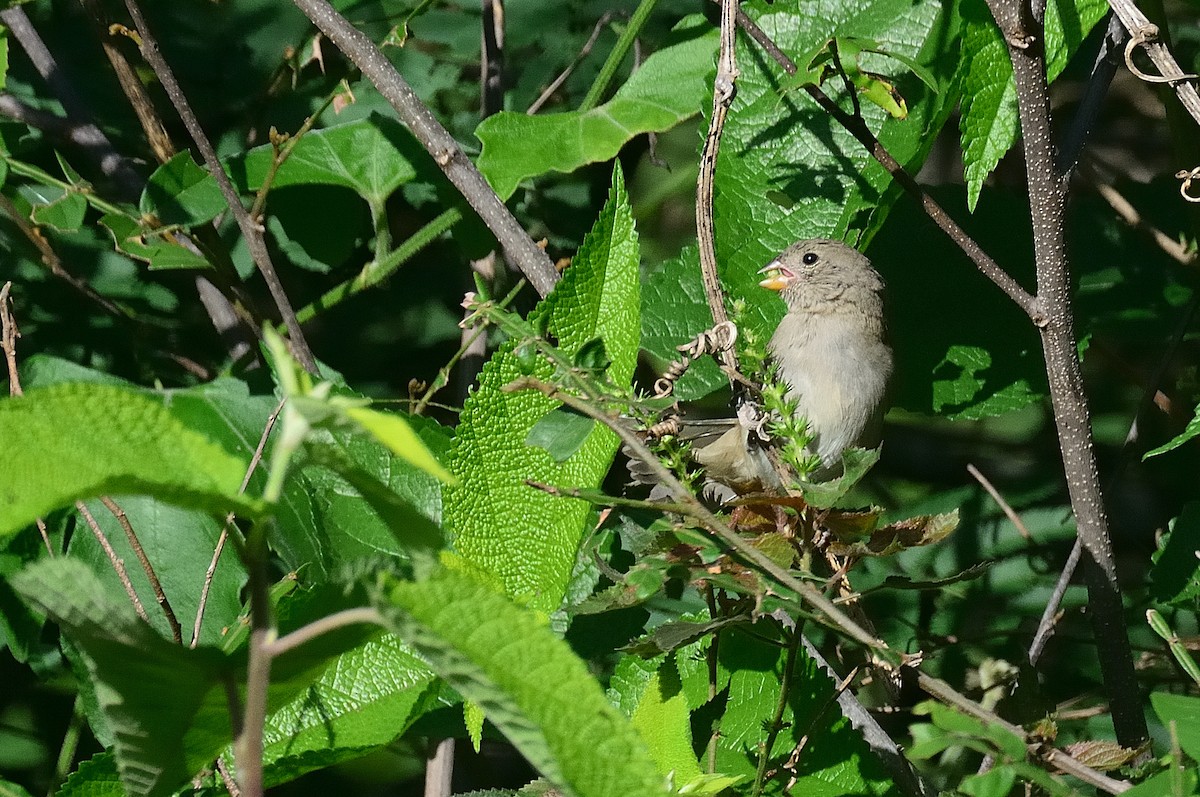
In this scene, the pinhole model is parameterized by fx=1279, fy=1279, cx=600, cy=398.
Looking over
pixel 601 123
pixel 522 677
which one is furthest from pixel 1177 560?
pixel 522 677

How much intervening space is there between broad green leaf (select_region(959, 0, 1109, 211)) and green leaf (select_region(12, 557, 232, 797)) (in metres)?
A: 1.20

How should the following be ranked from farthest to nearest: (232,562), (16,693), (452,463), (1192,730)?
1. (16,693)
2. (232,562)
3. (452,463)
4. (1192,730)

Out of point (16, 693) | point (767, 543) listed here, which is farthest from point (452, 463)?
point (16, 693)

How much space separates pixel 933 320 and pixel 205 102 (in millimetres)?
1604

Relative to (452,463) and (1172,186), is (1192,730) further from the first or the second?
(1172,186)

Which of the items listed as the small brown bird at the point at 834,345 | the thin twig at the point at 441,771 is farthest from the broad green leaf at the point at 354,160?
the thin twig at the point at 441,771

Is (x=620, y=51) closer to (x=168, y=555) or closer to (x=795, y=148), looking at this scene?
(x=795, y=148)

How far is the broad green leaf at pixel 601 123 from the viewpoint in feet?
6.88

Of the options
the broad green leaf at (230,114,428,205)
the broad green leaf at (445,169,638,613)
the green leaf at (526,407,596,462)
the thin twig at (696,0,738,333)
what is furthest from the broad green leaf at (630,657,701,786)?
the broad green leaf at (230,114,428,205)

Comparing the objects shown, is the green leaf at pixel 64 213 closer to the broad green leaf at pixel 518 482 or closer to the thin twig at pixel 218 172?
the thin twig at pixel 218 172

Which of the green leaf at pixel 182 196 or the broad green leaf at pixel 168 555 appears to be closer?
the broad green leaf at pixel 168 555

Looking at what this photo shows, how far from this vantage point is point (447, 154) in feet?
5.97

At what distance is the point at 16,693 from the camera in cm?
252

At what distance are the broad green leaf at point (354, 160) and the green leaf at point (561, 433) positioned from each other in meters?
1.21
